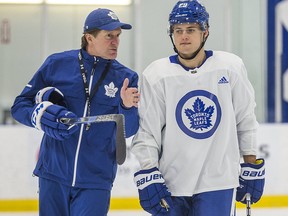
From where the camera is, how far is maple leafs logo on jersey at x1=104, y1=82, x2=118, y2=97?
2500 mm

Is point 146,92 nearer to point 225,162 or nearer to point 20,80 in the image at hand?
point 225,162

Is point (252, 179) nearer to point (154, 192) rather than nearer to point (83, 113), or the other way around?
point (154, 192)

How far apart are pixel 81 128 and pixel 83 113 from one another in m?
0.06

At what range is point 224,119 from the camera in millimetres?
2359

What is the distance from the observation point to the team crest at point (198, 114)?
92.7 inches

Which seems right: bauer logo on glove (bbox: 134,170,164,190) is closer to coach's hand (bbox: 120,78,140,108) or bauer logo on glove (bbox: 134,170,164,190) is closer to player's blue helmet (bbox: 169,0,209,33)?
coach's hand (bbox: 120,78,140,108)

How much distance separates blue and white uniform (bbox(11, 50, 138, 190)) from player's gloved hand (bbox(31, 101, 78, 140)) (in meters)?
0.07

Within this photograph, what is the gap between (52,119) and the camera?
91.2 inches

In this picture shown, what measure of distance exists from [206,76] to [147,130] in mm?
287

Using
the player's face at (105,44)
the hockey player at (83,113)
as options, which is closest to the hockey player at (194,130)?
the hockey player at (83,113)

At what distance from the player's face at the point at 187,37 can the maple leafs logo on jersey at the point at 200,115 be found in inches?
7.6

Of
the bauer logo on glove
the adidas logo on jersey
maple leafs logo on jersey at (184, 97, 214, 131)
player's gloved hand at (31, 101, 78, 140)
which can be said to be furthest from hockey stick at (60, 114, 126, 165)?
the adidas logo on jersey

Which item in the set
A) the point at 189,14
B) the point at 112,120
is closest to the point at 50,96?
the point at 112,120

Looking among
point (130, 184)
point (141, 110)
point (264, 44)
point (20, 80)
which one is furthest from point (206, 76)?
point (20, 80)
